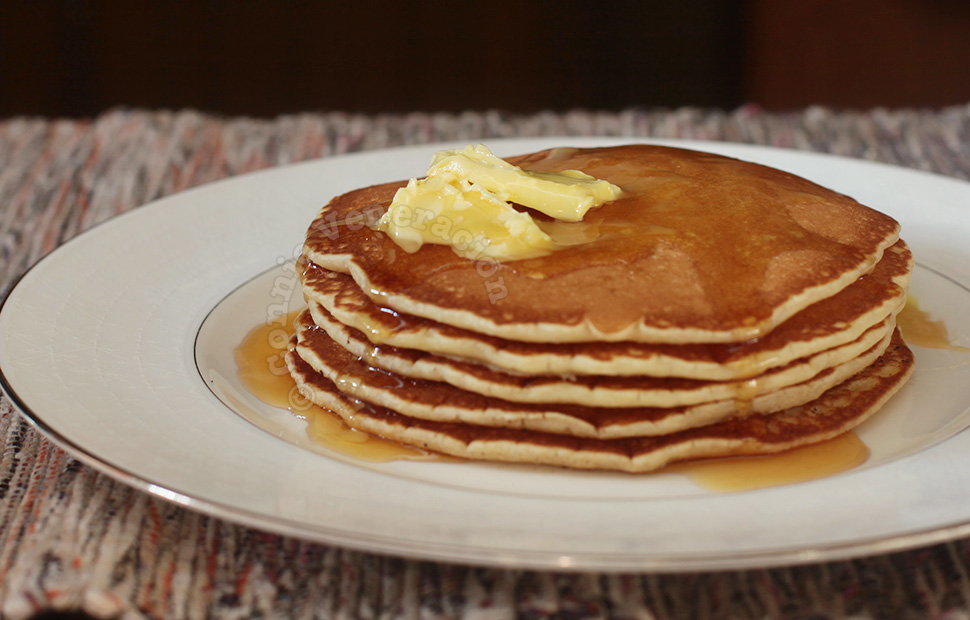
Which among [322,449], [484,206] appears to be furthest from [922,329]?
[322,449]

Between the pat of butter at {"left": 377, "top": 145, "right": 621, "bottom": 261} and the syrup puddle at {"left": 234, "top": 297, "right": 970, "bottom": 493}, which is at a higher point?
the pat of butter at {"left": 377, "top": 145, "right": 621, "bottom": 261}

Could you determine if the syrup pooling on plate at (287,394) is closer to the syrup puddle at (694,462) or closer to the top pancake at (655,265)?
the syrup puddle at (694,462)

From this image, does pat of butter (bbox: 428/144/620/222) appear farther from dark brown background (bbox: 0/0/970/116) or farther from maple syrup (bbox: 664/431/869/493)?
dark brown background (bbox: 0/0/970/116)

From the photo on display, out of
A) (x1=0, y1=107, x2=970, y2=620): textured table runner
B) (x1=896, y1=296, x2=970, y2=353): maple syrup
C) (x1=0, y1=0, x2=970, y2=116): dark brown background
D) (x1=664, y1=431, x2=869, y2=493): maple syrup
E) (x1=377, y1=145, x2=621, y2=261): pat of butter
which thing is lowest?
(x1=0, y1=0, x2=970, y2=116): dark brown background

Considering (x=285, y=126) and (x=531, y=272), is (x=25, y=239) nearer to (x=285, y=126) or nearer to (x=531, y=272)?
(x=285, y=126)

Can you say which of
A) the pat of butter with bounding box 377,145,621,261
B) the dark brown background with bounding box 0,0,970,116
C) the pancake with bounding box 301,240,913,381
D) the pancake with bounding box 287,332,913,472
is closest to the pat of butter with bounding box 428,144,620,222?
the pat of butter with bounding box 377,145,621,261

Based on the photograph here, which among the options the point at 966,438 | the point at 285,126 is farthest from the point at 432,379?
the point at 285,126
